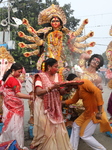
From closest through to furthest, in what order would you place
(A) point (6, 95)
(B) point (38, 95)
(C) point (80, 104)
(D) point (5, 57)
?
(B) point (38, 95)
(A) point (6, 95)
(C) point (80, 104)
(D) point (5, 57)

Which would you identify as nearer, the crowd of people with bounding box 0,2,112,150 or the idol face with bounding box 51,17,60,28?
the crowd of people with bounding box 0,2,112,150

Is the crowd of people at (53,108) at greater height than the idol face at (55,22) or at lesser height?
lesser

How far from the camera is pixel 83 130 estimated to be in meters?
2.75

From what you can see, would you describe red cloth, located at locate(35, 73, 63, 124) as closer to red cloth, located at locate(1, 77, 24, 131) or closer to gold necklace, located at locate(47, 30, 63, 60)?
red cloth, located at locate(1, 77, 24, 131)

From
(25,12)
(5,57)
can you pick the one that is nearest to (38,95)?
(5,57)

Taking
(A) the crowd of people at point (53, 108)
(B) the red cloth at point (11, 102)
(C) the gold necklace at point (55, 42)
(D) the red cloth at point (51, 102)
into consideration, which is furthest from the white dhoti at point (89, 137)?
(C) the gold necklace at point (55, 42)

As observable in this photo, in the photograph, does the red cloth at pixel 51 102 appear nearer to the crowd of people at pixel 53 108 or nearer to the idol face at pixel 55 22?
the crowd of people at pixel 53 108

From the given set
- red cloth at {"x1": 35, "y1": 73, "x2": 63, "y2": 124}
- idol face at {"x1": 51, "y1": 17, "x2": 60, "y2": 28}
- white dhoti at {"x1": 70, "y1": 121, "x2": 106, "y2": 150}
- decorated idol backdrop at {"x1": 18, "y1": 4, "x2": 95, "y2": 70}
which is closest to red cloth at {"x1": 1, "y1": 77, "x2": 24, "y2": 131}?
red cloth at {"x1": 35, "y1": 73, "x2": 63, "y2": 124}

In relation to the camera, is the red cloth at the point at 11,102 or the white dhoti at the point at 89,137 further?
the red cloth at the point at 11,102

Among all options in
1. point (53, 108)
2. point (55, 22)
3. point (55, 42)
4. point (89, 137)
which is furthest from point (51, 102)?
point (55, 22)

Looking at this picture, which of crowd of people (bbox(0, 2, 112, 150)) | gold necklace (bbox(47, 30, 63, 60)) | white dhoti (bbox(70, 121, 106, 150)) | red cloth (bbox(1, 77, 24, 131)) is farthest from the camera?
gold necklace (bbox(47, 30, 63, 60))

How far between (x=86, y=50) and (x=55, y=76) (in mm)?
2004

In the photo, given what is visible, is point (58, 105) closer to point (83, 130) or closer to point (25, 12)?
point (83, 130)

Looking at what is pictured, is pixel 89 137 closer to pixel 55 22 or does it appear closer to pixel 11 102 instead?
pixel 11 102
